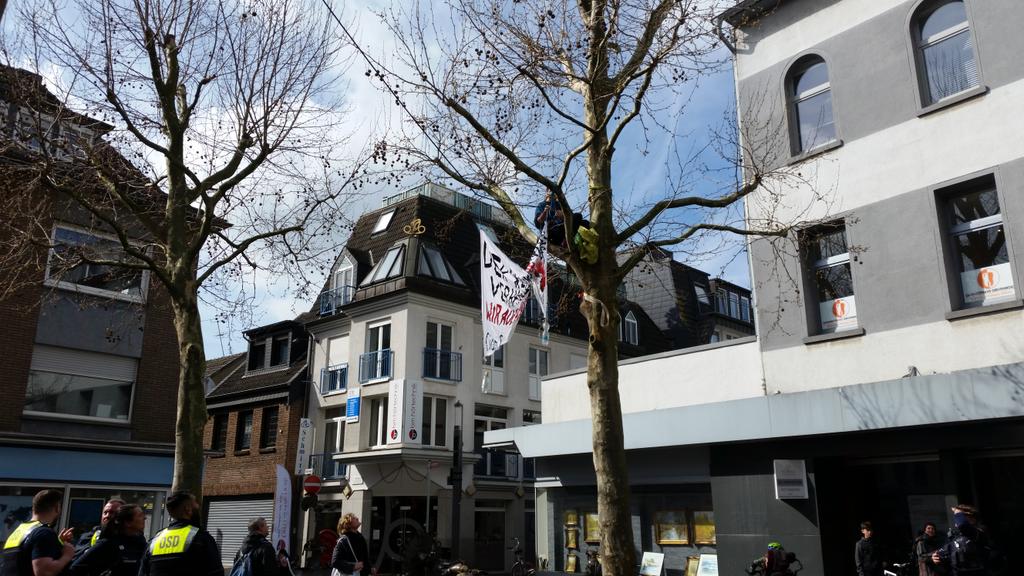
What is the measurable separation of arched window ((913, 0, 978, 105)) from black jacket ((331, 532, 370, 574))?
10.1 meters

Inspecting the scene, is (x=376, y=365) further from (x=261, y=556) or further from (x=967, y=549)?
(x=967, y=549)

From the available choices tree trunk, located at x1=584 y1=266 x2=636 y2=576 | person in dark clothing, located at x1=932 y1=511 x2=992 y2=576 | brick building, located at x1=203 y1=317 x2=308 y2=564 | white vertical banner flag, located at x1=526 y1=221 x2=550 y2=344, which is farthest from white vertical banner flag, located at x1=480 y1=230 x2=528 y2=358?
brick building, located at x1=203 y1=317 x2=308 y2=564

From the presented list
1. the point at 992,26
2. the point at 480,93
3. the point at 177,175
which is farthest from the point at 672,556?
the point at 177,175

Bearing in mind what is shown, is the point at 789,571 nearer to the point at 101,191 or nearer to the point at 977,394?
the point at 977,394

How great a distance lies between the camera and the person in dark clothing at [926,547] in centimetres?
1038

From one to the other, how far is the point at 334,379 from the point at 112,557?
84.0 feet

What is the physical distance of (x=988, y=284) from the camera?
422 inches

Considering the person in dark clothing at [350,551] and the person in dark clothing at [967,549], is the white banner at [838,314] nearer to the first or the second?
the person in dark clothing at [967,549]

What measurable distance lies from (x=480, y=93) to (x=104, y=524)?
6614mm

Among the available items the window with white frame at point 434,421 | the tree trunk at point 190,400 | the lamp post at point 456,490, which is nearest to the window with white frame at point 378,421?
the window with white frame at point 434,421

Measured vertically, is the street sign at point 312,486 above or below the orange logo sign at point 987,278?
below

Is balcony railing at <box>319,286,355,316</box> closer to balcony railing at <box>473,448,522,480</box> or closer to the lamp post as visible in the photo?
balcony railing at <box>473,448,522,480</box>

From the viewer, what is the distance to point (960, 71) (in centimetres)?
1146

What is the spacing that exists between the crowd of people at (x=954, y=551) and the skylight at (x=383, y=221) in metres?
25.2
